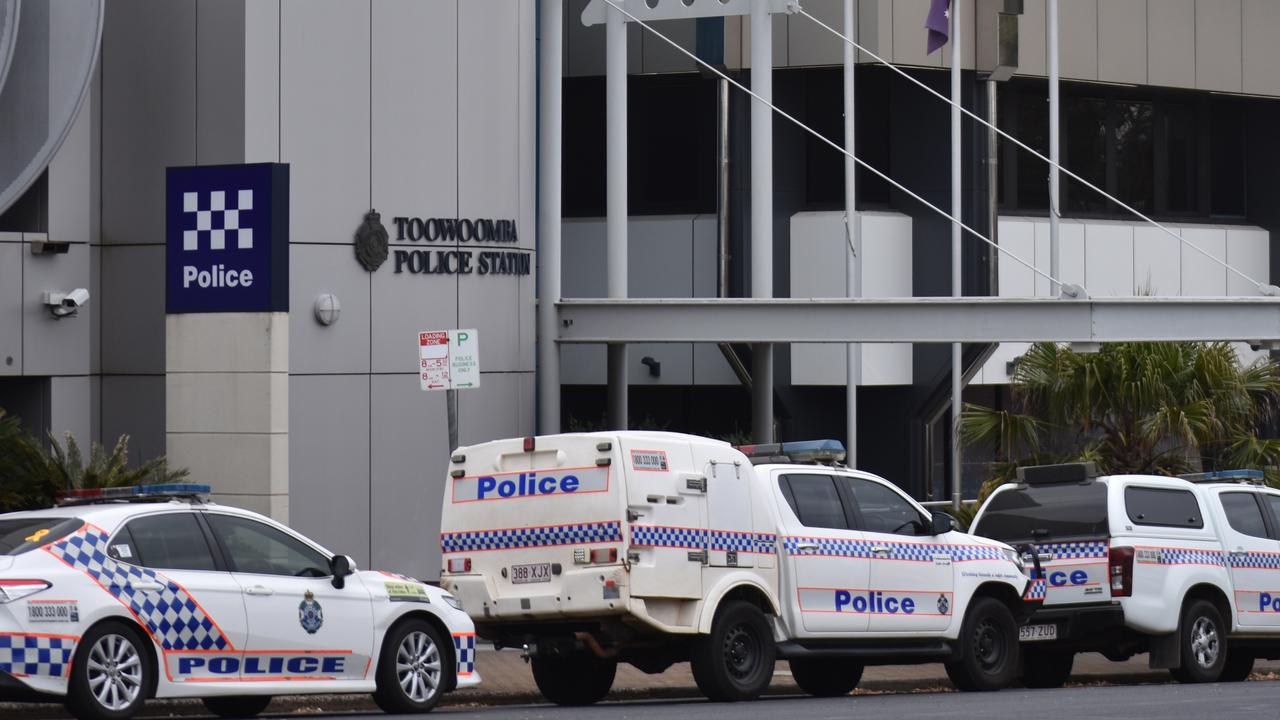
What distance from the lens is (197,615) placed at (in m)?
13.0

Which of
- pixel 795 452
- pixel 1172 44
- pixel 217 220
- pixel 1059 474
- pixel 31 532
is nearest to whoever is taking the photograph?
pixel 31 532

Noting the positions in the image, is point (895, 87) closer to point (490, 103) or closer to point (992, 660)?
point (490, 103)

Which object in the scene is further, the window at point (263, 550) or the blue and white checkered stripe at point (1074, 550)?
the blue and white checkered stripe at point (1074, 550)

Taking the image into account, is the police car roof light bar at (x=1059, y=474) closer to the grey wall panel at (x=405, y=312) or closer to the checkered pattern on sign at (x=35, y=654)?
the grey wall panel at (x=405, y=312)

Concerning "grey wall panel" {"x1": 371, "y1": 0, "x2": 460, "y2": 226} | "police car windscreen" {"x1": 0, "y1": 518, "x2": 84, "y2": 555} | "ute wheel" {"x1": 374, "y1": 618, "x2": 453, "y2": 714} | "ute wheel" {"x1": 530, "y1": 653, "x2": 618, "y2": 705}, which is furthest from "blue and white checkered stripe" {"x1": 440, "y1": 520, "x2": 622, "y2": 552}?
"grey wall panel" {"x1": 371, "y1": 0, "x2": 460, "y2": 226}

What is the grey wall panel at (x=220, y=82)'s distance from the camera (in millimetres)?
19609

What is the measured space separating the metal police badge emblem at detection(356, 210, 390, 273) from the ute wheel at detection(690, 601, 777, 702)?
6721 millimetres

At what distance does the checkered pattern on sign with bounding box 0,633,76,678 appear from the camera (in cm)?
1194

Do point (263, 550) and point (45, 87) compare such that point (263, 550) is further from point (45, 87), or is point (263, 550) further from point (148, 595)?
point (45, 87)

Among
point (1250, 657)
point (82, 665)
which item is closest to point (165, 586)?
point (82, 665)

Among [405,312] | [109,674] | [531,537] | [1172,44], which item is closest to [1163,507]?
[531,537]

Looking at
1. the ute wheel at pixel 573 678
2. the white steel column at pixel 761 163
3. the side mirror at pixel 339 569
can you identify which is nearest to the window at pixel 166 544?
the side mirror at pixel 339 569

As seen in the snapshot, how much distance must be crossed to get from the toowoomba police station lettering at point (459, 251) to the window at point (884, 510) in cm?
620

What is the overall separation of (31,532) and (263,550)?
1679 mm
